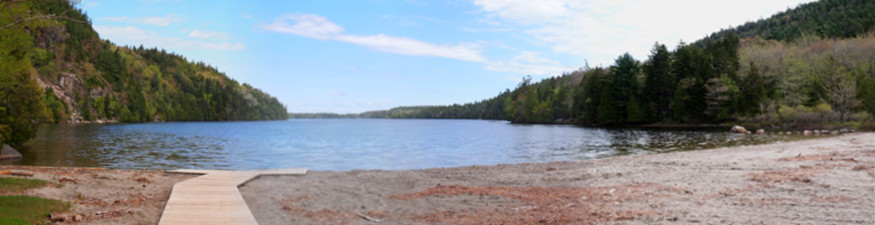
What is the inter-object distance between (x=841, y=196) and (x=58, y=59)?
627 ft

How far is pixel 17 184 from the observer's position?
11.1 meters

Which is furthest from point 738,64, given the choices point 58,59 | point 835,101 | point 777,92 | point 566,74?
point 58,59

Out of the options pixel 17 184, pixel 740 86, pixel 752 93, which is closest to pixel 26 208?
pixel 17 184

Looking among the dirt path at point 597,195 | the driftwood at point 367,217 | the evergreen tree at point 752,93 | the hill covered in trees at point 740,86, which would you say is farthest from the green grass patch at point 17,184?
the evergreen tree at point 752,93

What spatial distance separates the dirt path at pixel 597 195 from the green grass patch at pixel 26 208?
3.81 m

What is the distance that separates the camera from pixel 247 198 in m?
12.5

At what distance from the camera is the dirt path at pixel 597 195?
9.03 meters

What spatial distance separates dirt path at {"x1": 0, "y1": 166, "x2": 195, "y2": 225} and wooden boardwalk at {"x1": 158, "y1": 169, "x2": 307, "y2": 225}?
17.1 inches

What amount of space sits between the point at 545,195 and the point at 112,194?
11.3m

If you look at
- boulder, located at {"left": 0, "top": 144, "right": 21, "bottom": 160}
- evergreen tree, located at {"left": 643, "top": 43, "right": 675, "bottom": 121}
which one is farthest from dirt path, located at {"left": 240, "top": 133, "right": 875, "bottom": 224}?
evergreen tree, located at {"left": 643, "top": 43, "right": 675, "bottom": 121}

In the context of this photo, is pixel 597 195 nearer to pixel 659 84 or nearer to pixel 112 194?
pixel 112 194

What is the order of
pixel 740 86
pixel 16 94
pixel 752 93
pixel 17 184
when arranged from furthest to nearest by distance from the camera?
pixel 740 86
pixel 752 93
pixel 16 94
pixel 17 184

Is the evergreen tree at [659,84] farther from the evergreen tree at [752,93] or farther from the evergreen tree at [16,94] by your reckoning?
the evergreen tree at [16,94]

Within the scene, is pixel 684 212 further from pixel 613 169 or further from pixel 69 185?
pixel 69 185
